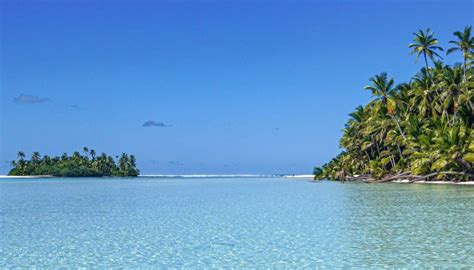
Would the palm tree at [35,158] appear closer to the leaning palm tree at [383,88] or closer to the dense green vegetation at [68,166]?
the dense green vegetation at [68,166]

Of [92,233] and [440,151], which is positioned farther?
[440,151]

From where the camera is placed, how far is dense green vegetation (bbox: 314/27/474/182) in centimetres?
4375

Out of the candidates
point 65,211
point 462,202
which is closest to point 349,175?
point 462,202

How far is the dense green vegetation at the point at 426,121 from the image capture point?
4375 cm

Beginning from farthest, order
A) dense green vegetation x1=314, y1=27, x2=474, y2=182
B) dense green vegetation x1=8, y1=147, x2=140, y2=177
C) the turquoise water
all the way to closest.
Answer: dense green vegetation x1=8, y1=147, x2=140, y2=177 < dense green vegetation x1=314, y1=27, x2=474, y2=182 < the turquoise water

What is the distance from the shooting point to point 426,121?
166 feet

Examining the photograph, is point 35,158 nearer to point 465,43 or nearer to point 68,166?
point 68,166

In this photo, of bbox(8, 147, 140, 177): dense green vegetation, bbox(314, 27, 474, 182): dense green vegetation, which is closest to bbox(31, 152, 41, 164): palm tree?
bbox(8, 147, 140, 177): dense green vegetation

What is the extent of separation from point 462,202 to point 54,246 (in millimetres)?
21404

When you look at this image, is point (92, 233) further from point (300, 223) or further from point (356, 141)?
point (356, 141)

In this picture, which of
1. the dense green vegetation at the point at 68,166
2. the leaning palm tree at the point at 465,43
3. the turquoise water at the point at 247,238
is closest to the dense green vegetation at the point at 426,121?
the leaning palm tree at the point at 465,43

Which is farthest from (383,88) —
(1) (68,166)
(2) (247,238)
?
(1) (68,166)

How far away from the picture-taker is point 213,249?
1401cm

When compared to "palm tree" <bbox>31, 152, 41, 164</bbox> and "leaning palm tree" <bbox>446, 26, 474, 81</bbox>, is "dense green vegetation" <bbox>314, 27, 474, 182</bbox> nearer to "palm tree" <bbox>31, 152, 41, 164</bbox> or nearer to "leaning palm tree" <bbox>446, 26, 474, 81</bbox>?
"leaning palm tree" <bbox>446, 26, 474, 81</bbox>
